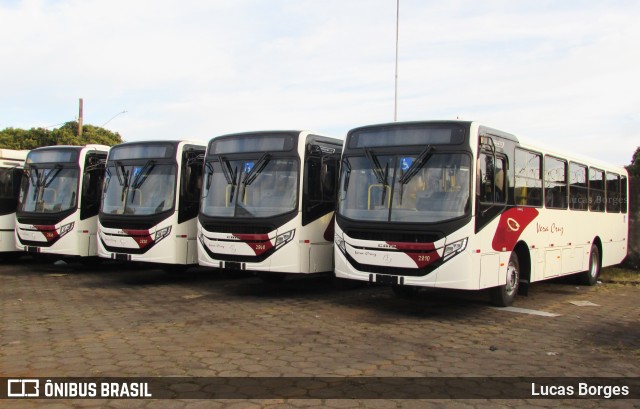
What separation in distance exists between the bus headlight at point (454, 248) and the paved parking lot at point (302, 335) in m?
1.04

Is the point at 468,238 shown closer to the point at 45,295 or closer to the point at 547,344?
the point at 547,344

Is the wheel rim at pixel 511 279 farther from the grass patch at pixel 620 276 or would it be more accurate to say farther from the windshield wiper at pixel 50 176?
the windshield wiper at pixel 50 176

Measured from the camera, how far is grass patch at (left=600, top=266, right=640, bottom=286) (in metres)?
15.5

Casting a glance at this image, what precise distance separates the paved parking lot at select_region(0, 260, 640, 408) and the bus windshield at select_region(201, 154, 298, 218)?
1670 mm

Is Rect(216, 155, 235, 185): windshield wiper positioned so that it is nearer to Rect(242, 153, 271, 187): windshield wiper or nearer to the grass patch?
Rect(242, 153, 271, 187): windshield wiper

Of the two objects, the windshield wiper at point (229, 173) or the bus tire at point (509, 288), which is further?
the windshield wiper at point (229, 173)

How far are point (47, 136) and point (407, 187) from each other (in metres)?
37.2

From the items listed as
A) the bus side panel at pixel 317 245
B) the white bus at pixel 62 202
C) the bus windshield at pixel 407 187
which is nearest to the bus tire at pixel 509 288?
the bus windshield at pixel 407 187

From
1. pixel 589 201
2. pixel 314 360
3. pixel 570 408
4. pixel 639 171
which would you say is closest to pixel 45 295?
pixel 314 360

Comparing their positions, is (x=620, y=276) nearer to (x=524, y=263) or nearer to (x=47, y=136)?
(x=524, y=263)

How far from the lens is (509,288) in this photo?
10.5 meters

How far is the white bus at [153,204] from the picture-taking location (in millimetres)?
12422

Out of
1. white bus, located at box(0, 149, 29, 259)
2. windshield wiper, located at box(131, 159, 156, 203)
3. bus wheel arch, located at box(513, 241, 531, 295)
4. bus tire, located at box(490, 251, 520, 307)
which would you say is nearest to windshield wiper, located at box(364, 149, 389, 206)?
bus tire, located at box(490, 251, 520, 307)

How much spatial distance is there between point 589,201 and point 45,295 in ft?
38.7
